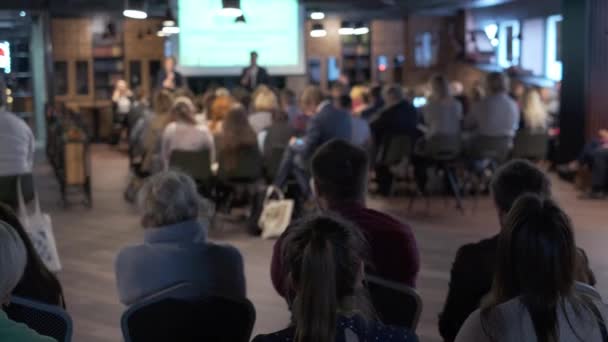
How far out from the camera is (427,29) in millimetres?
20031

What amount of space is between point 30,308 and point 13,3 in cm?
1267

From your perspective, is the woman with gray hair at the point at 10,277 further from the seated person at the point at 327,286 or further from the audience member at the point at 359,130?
the audience member at the point at 359,130

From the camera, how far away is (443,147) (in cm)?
981

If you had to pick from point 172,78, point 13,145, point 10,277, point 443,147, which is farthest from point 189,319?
point 172,78

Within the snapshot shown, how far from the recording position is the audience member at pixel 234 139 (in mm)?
8383

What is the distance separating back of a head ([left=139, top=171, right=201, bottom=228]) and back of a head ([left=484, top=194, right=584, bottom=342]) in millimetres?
1596

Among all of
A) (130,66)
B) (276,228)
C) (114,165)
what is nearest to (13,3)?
(114,165)

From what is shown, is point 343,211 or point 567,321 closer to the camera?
point 567,321

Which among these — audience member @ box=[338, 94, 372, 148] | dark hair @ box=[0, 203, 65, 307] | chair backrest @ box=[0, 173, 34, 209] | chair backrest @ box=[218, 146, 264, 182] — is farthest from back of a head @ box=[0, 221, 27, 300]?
audience member @ box=[338, 94, 372, 148]

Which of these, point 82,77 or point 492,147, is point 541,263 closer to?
point 492,147

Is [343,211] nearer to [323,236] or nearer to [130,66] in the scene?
[323,236]

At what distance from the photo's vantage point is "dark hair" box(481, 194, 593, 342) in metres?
2.17

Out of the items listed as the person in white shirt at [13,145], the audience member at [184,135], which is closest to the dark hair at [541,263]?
the person in white shirt at [13,145]

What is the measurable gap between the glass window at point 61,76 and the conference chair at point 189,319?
1666 centimetres
